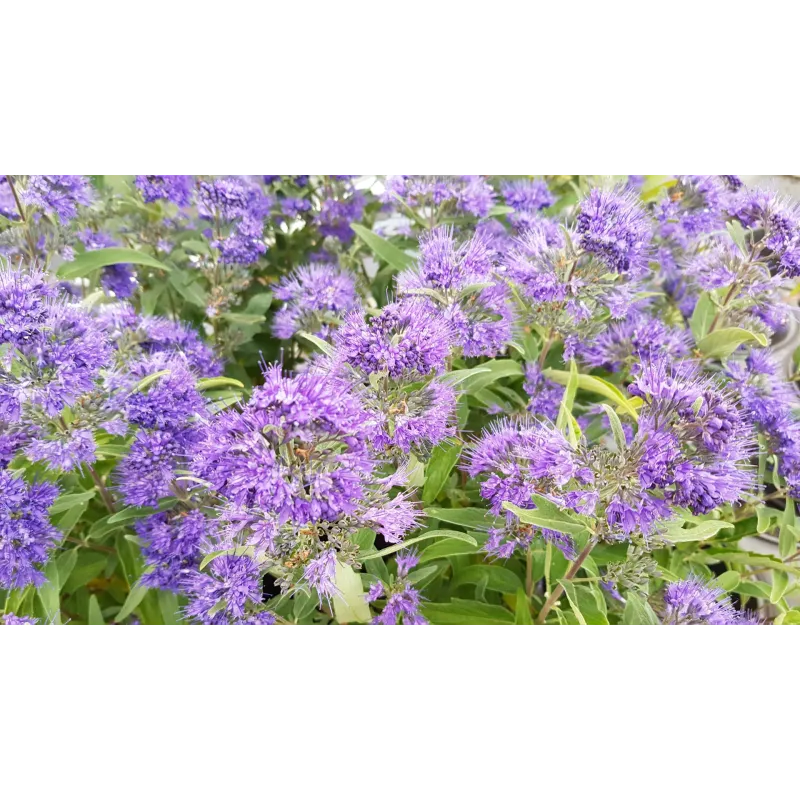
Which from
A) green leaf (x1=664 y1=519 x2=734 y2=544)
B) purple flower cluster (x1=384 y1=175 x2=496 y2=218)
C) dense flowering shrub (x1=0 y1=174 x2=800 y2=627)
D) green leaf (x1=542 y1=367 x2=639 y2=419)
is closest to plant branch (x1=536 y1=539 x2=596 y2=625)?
dense flowering shrub (x1=0 y1=174 x2=800 y2=627)

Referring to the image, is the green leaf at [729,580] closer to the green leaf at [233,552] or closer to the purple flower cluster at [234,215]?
the green leaf at [233,552]

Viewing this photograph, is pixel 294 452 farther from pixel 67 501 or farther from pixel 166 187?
pixel 166 187

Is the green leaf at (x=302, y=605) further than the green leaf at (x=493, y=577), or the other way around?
the green leaf at (x=493, y=577)

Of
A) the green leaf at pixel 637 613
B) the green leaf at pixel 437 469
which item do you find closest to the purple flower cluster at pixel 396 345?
the green leaf at pixel 437 469

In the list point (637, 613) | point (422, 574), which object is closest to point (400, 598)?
point (422, 574)
